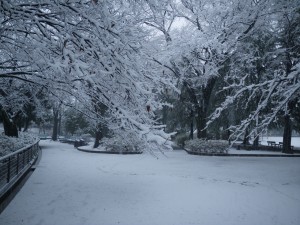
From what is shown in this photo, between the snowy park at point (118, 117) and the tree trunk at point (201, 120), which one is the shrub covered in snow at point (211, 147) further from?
the snowy park at point (118, 117)

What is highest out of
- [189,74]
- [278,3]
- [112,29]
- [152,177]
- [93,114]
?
[278,3]

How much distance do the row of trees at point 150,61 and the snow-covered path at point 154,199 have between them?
2.27m

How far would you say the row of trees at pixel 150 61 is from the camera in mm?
5672

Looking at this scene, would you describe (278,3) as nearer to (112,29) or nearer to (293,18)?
(293,18)

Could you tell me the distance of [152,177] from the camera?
43.0ft

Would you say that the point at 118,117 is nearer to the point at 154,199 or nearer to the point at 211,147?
the point at 154,199

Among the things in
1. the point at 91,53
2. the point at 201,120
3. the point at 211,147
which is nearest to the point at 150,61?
the point at 91,53

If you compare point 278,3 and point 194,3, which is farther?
point 194,3

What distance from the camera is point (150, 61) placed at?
7688 mm

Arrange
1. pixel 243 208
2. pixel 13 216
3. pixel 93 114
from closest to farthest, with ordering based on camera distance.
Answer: pixel 13 216 → pixel 93 114 → pixel 243 208

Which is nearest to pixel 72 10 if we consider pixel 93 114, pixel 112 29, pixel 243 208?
pixel 112 29

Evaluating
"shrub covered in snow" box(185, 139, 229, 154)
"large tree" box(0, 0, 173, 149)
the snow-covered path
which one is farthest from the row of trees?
the snow-covered path

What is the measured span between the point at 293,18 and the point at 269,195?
744 cm

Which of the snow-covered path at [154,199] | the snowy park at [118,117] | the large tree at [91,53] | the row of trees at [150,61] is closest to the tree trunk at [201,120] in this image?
the row of trees at [150,61]
